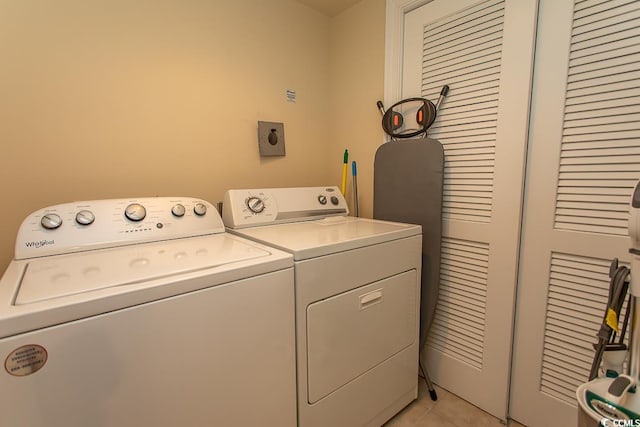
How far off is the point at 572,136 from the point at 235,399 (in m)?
1.54

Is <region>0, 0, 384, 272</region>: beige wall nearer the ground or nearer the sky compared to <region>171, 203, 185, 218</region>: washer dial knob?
nearer the sky

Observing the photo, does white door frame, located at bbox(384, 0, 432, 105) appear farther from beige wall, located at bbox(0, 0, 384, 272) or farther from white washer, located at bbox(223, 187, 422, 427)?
white washer, located at bbox(223, 187, 422, 427)

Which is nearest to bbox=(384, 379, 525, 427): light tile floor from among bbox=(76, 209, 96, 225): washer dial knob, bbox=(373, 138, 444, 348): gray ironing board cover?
bbox=(373, 138, 444, 348): gray ironing board cover

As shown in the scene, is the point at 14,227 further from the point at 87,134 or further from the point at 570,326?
the point at 570,326

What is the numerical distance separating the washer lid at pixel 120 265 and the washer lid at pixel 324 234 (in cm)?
11

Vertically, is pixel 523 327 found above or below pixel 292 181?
below

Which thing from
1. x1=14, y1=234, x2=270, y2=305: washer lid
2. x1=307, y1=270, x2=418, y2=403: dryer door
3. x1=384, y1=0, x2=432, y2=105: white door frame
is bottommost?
x1=307, y1=270, x2=418, y2=403: dryer door

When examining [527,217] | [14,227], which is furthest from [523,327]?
[14,227]

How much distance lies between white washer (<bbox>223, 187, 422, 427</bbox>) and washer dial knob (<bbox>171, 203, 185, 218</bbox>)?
0.73ft

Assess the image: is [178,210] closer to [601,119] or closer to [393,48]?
[393,48]

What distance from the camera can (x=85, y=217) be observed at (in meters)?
1.10

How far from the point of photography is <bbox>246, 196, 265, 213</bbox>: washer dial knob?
4.88ft

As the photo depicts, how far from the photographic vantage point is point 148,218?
1213 mm

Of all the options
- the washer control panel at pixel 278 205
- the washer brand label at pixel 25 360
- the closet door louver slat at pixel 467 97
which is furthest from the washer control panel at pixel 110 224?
the closet door louver slat at pixel 467 97
